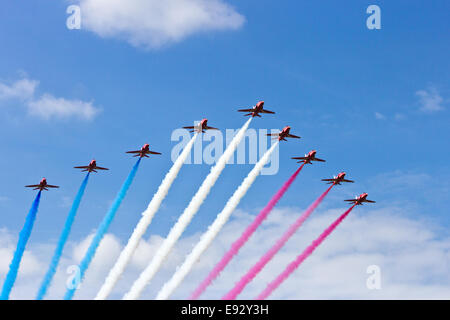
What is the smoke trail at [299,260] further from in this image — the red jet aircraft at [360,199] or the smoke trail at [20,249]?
the smoke trail at [20,249]

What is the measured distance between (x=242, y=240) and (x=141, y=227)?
26.9 m

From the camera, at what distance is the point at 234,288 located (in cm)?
14200

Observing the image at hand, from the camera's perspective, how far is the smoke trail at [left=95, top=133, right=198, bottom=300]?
151m

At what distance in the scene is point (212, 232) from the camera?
149500mm

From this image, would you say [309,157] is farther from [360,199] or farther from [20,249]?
[20,249]

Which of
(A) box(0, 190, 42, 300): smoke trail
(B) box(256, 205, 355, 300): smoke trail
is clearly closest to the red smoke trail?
(B) box(256, 205, 355, 300): smoke trail

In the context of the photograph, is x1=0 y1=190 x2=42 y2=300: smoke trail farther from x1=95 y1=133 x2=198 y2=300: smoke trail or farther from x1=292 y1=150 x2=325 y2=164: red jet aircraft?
x1=292 y1=150 x2=325 y2=164: red jet aircraft

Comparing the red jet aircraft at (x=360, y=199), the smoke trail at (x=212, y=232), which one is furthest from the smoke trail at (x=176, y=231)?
the red jet aircraft at (x=360, y=199)

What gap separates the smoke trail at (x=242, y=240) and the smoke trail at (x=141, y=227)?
2287cm

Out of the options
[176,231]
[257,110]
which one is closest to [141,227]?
[176,231]

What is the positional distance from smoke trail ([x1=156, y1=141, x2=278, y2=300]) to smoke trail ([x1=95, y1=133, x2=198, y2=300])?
15.1 metres
